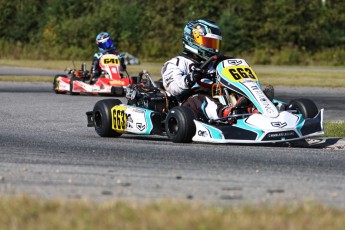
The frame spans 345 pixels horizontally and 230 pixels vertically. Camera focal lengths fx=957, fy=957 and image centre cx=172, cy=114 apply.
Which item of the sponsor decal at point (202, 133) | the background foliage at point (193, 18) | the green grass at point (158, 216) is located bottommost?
the background foliage at point (193, 18)

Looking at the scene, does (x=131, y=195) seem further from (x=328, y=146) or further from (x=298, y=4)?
(x=298, y=4)

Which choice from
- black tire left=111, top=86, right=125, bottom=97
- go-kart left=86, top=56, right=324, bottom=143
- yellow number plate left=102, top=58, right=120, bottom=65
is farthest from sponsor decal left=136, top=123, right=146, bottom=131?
yellow number plate left=102, top=58, right=120, bottom=65

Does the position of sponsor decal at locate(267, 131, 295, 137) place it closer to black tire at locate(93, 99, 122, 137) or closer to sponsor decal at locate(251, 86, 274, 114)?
sponsor decal at locate(251, 86, 274, 114)

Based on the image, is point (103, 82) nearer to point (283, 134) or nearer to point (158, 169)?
point (283, 134)

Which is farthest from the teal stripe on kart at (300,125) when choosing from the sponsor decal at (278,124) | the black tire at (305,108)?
the black tire at (305,108)

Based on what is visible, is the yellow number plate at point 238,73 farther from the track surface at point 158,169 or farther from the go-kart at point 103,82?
the go-kart at point 103,82

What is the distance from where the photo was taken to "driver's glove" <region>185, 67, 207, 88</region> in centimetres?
1063

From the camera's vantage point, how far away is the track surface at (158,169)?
6.19 meters

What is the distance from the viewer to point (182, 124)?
32.7 feet

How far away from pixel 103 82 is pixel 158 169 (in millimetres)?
13019

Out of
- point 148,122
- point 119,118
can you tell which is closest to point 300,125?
point 148,122

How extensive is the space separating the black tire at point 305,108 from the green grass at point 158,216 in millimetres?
5001

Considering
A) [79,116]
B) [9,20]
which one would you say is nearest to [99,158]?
[79,116]

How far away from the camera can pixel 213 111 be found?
10344mm
